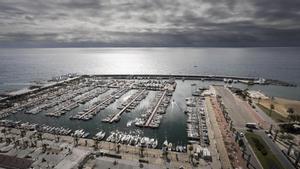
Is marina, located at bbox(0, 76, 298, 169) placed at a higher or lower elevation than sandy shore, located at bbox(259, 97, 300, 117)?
lower

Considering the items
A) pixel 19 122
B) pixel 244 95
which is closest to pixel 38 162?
pixel 19 122

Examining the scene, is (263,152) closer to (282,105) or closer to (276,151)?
(276,151)

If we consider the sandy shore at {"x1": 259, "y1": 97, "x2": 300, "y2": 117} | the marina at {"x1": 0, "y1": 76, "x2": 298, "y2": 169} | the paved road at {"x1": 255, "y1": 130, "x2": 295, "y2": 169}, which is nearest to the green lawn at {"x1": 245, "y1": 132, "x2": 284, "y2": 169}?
the paved road at {"x1": 255, "y1": 130, "x2": 295, "y2": 169}

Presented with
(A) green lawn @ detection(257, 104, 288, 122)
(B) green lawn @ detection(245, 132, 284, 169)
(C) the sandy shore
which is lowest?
(B) green lawn @ detection(245, 132, 284, 169)

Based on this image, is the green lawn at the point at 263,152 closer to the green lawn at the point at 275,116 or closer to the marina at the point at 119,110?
the marina at the point at 119,110

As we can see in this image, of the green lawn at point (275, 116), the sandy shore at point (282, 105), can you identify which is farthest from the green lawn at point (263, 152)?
the sandy shore at point (282, 105)

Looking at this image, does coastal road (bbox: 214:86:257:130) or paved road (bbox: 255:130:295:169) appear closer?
paved road (bbox: 255:130:295:169)

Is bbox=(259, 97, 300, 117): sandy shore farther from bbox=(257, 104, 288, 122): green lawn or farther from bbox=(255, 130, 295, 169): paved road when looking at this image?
bbox=(255, 130, 295, 169): paved road
